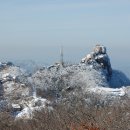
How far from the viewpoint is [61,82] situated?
72.7 m

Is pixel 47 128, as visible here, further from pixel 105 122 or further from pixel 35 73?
pixel 35 73

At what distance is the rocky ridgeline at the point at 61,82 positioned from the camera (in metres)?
64.9

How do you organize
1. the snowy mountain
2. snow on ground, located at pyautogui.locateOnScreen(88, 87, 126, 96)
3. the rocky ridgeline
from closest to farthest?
snow on ground, located at pyautogui.locateOnScreen(88, 87, 126, 96) → the snowy mountain → the rocky ridgeline

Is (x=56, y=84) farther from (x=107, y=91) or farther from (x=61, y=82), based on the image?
(x=107, y=91)

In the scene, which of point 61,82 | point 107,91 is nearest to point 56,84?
point 61,82

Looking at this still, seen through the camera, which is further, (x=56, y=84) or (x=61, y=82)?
(x=61, y=82)

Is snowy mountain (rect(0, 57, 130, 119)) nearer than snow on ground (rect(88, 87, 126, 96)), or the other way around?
snow on ground (rect(88, 87, 126, 96))

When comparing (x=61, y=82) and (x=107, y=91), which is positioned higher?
(x=107, y=91)

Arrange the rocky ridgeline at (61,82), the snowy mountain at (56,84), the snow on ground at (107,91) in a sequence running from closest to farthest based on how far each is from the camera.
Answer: the snow on ground at (107,91) → the snowy mountain at (56,84) → the rocky ridgeline at (61,82)

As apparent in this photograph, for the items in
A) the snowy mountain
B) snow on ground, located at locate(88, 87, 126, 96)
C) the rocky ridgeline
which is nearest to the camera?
snow on ground, located at locate(88, 87, 126, 96)

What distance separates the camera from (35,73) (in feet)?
249

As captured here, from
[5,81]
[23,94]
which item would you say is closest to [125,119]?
[23,94]

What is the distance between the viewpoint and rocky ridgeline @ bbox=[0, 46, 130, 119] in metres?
64.9

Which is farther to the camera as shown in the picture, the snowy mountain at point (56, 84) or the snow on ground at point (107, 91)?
the snowy mountain at point (56, 84)
